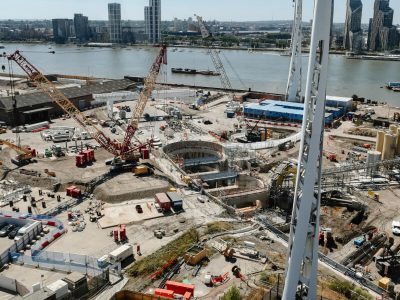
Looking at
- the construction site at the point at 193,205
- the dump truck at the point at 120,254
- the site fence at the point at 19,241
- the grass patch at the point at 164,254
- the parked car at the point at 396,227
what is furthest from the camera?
the parked car at the point at 396,227

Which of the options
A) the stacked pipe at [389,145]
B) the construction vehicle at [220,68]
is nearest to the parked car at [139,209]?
the stacked pipe at [389,145]

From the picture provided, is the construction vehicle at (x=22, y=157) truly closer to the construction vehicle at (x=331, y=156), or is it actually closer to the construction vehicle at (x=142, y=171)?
the construction vehicle at (x=142, y=171)

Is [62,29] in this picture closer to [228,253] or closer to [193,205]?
[193,205]

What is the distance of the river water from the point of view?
5275 centimetres

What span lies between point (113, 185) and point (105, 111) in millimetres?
17275

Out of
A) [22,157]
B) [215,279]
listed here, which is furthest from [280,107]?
[215,279]

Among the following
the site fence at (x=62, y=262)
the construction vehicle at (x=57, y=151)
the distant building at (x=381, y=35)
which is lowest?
the site fence at (x=62, y=262)

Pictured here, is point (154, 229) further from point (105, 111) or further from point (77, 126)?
point (105, 111)

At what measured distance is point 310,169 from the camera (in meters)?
8.12

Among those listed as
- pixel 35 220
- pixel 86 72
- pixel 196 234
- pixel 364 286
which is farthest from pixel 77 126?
pixel 86 72

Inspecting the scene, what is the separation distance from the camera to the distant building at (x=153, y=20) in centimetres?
12294

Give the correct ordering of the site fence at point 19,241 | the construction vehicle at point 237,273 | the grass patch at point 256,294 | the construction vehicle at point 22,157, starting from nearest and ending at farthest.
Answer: the grass patch at point 256,294, the construction vehicle at point 237,273, the site fence at point 19,241, the construction vehicle at point 22,157

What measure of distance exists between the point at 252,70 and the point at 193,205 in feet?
181

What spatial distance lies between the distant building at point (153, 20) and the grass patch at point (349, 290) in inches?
4686
